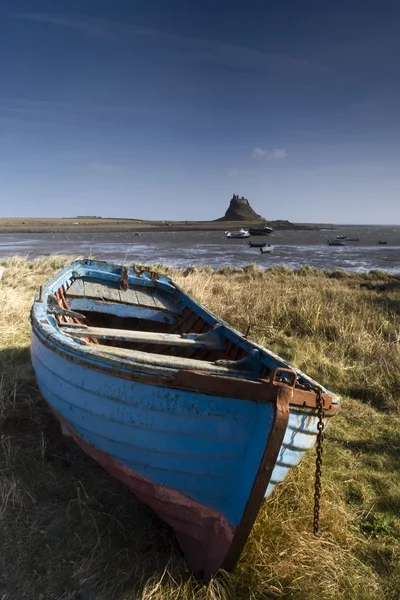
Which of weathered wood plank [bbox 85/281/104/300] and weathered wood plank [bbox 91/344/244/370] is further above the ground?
weathered wood plank [bbox 85/281/104/300]

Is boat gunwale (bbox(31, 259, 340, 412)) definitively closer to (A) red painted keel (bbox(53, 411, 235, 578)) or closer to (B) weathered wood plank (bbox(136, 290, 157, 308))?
(A) red painted keel (bbox(53, 411, 235, 578))

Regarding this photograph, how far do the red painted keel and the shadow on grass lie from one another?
0.13 metres

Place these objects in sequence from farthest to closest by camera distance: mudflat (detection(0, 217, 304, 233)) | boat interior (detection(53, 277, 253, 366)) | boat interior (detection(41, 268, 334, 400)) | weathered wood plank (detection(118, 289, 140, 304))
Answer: mudflat (detection(0, 217, 304, 233))
weathered wood plank (detection(118, 289, 140, 304))
boat interior (detection(53, 277, 253, 366))
boat interior (detection(41, 268, 334, 400))

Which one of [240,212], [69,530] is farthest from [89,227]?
[69,530]

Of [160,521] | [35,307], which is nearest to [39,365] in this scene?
[35,307]

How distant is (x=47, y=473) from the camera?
158 inches

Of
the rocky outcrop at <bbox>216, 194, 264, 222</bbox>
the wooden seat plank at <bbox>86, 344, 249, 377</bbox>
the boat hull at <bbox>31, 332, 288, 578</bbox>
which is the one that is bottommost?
the boat hull at <bbox>31, 332, 288, 578</bbox>

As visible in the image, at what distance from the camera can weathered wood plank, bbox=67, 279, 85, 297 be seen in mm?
6668

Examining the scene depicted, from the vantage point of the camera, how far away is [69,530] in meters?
3.42

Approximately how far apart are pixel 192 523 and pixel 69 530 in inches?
39.9

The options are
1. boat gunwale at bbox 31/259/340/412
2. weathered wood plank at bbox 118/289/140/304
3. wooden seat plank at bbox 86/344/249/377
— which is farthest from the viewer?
weathered wood plank at bbox 118/289/140/304

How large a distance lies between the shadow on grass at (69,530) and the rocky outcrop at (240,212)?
166m

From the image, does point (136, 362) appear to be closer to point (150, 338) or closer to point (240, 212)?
point (150, 338)

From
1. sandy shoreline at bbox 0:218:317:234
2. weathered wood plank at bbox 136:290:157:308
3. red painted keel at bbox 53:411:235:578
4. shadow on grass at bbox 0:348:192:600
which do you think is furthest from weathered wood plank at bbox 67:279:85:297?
sandy shoreline at bbox 0:218:317:234
